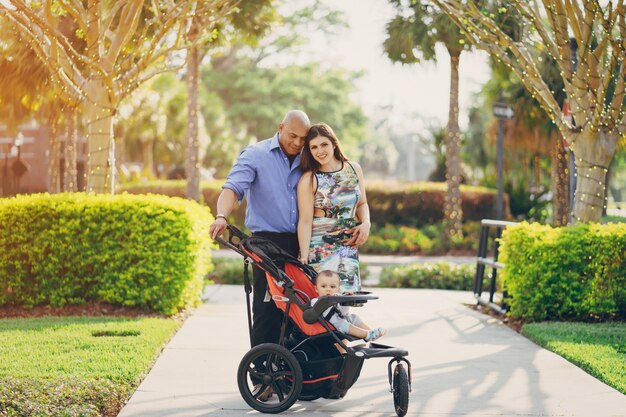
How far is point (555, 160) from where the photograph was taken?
29.8 meters

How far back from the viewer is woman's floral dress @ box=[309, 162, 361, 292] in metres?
6.55

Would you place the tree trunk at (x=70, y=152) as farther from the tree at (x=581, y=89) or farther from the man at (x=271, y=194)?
the man at (x=271, y=194)

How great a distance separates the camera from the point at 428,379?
7.57 meters

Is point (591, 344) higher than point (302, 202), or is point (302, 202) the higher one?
point (302, 202)

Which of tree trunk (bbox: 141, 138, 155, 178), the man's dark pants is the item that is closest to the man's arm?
the man's dark pants

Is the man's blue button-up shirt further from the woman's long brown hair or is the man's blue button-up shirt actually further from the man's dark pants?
the woman's long brown hair

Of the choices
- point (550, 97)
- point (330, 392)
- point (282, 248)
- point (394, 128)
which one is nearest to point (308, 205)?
point (282, 248)

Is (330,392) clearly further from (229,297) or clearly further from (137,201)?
(229,297)

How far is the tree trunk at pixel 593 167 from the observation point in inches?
456

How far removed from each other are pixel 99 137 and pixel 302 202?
614cm

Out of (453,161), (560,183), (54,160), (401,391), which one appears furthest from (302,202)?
(560,183)

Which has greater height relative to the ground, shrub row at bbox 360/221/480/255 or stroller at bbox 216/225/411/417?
stroller at bbox 216/225/411/417

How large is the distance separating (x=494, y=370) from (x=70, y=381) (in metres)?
3.34

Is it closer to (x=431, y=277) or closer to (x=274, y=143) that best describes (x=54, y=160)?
(x=431, y=277)
